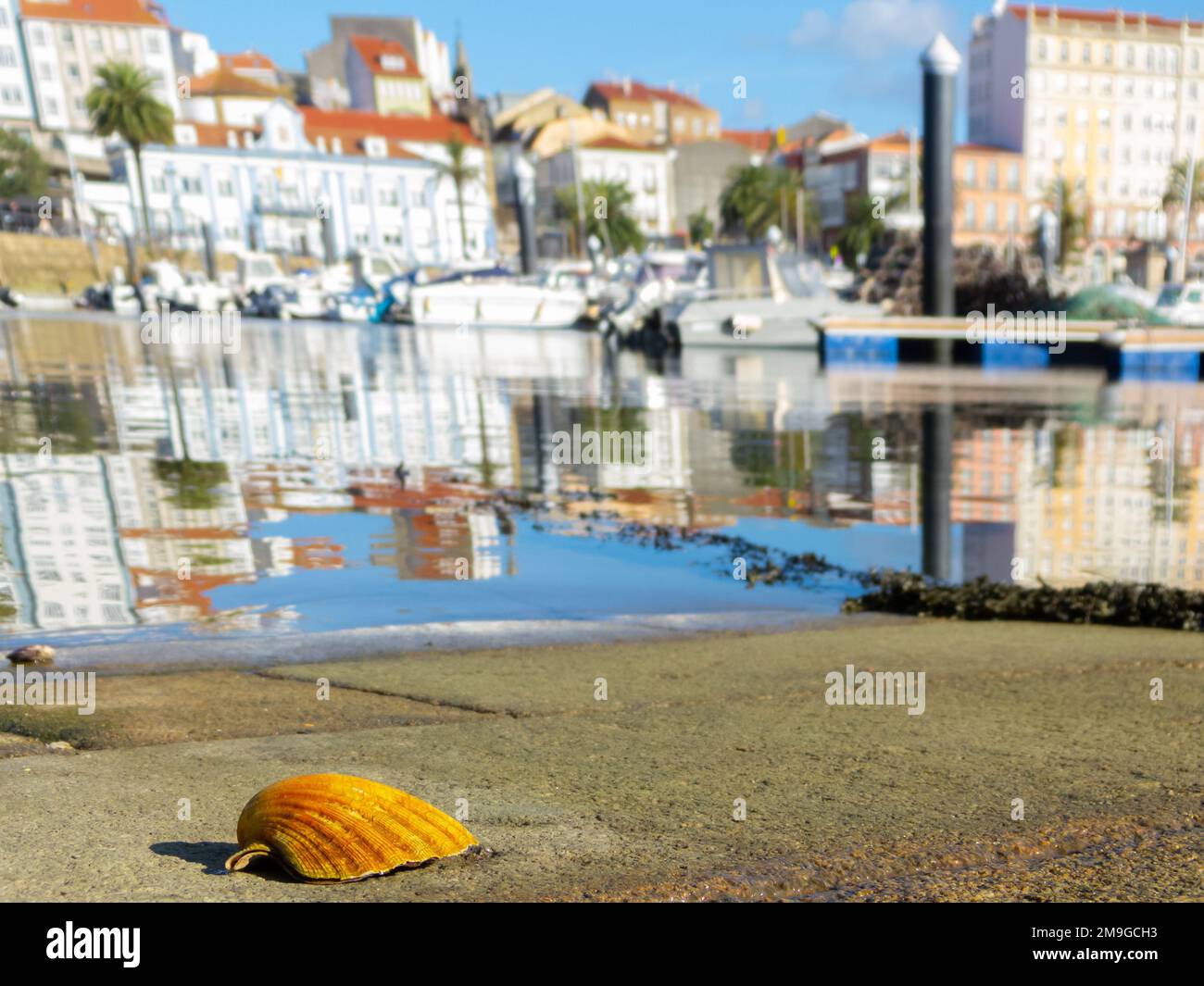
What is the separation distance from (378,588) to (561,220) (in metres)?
115

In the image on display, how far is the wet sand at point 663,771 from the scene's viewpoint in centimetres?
336

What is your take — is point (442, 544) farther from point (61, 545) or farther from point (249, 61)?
point (249, 61)

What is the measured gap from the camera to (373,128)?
116 meters

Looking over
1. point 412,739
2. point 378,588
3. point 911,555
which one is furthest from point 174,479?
point 412,739

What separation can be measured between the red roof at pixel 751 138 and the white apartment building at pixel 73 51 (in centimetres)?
6475

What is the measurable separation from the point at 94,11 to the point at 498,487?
12293 centimetres

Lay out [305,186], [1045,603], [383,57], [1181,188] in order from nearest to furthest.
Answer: [1045,603] < [1181,188] < [305,186] < [383,57]

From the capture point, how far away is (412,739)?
4957 mm

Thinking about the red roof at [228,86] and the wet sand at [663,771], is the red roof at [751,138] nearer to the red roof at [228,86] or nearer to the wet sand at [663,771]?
the red roof at [228,86]

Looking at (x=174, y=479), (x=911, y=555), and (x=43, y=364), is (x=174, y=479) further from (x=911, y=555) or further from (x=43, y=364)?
(x=43, y=364)

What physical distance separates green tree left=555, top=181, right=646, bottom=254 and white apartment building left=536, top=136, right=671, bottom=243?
5.48 metres

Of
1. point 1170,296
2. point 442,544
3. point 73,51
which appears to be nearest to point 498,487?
point 442,544

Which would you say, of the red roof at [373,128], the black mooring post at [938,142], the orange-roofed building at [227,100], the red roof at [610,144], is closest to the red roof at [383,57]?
the red roof at [373,128]

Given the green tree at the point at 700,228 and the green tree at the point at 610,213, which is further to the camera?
the green tree at the point at 700,228
